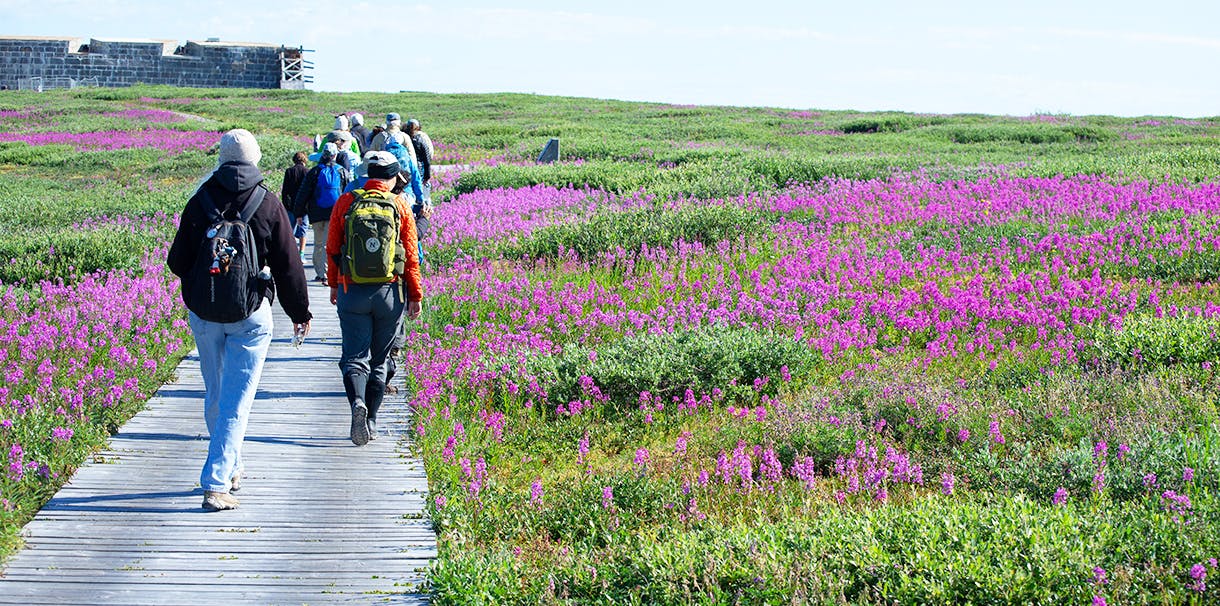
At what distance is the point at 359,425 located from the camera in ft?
24.9

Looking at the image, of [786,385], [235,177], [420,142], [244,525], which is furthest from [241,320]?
[420,142]

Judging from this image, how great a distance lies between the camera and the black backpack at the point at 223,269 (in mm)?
6082

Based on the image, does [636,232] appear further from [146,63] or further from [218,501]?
[146,63]

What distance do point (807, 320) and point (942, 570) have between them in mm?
5896

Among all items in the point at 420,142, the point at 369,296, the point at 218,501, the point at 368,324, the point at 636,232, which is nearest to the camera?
the point at 218,501

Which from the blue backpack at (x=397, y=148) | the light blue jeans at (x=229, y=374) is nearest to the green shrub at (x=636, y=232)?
the blue backpack at (x=397, y=148)

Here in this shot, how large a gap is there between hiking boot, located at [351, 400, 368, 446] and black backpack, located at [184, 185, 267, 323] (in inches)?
63.4

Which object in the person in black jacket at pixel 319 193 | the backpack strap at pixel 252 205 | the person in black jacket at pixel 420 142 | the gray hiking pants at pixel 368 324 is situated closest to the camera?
the backpack strap at pixel 252 205

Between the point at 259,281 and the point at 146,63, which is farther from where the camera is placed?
the point at 146,63

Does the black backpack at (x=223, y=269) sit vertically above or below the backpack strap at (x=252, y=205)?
below

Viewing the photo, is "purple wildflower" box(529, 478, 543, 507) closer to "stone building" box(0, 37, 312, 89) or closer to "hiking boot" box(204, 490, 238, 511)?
"hiking boot" box(204, 490, 238, 511)

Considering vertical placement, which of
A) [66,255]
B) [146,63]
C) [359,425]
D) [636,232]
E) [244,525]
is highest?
[146,63]

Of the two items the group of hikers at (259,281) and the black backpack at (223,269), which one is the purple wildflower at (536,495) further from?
the black backpack at (223,269)

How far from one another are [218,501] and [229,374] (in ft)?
2.49
